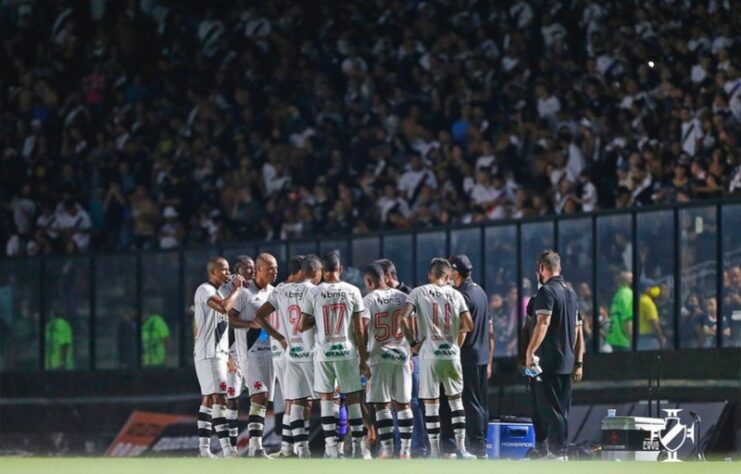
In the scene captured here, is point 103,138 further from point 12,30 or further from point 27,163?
point 12,30

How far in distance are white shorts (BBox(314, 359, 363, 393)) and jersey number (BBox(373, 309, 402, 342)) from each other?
0.35m

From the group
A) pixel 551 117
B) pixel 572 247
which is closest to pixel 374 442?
pixel 572 247

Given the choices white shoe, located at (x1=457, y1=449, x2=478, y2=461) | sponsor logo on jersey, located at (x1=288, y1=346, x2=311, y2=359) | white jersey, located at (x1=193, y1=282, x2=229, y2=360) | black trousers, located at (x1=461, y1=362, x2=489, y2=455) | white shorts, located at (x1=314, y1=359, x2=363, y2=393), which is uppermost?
white jersey, located at (x1=193, y1=282, x2=229, y2=360)

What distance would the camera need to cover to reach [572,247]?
74.9 feet

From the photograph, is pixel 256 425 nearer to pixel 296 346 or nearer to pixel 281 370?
pixel 281 370

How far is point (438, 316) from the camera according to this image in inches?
716

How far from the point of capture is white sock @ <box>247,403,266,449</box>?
61.5 ft

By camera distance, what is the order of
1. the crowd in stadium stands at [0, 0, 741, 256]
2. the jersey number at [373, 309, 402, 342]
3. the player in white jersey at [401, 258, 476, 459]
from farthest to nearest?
1. the crowd in stadium stands at [0, 0, 741, 256]
2. the jersey number at [373, 309, 402, 342]
3. the player in white jersey at [401, 258, 476, 459]

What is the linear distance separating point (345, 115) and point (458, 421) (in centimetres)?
1123

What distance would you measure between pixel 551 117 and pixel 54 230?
26.8 ft

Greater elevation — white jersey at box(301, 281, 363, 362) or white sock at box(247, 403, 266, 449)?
white jersey at box(301, 281, 363, 362)

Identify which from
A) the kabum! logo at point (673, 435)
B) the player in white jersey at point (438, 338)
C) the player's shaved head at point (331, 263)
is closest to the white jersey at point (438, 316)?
the player in white jersey at point (438, 338)

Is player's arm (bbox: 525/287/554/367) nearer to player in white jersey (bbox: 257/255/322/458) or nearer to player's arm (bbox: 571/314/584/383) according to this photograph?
player's arm (bbox: 571/314/584/383)

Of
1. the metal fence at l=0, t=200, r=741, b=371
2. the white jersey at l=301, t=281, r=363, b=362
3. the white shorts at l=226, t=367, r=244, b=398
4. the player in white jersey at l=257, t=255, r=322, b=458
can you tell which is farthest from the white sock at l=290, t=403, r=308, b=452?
the metal fence at l=0, t=200, r=741, b=371
